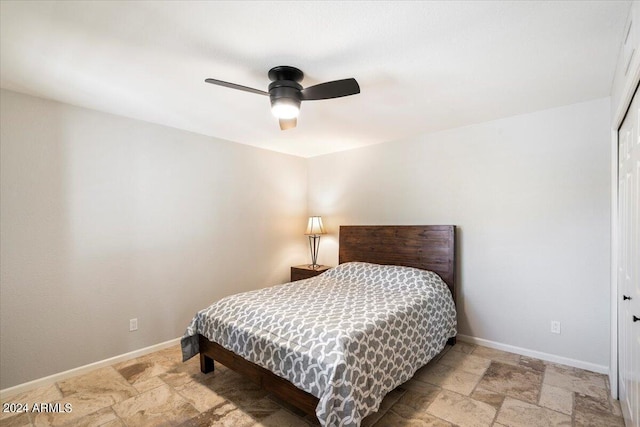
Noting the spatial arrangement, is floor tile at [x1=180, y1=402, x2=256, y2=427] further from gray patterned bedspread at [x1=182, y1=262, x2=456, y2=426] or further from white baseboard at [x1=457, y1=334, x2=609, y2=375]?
white baseboard at [x1=457, y1=334, x2=609, y2=375]

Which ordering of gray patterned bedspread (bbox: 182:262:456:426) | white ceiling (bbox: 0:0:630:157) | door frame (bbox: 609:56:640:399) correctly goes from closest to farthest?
1. white ceiling (bbox: 0:0:630:157)
2. gray patterned bedspread (bbox: 182:262:456:426)
3. door frame (bbox: 609:56:640:399)

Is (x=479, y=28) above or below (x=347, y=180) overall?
above

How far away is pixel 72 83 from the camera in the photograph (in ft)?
7.47

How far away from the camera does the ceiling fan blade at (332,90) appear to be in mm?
1848

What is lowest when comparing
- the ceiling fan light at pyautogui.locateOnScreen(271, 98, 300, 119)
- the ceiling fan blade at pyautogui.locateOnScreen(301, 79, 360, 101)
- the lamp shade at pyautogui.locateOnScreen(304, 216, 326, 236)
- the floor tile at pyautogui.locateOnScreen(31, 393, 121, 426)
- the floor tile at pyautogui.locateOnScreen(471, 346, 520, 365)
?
the floor tile at pyautogui.locateOnScreen(471, 346, 520, 365)

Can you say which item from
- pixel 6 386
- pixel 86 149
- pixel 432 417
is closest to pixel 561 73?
pixel 432 417

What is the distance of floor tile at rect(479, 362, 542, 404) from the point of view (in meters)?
2.28

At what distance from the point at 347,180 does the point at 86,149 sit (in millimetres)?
2980

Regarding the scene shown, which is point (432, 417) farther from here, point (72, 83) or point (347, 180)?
point (72, 83)

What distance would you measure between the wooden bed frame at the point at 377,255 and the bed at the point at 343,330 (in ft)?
0.03

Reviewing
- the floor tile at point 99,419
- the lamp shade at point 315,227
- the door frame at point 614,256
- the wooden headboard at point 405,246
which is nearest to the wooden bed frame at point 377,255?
the wooden headboard at point 405,246

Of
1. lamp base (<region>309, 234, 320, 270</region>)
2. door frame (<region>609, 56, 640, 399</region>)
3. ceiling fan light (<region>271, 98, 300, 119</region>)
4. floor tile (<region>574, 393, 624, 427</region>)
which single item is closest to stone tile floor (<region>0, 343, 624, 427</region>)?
floor tile (<region>574, 393, 624, 427</region>)

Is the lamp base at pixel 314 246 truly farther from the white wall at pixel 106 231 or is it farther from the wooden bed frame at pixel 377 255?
the white wall at pixel 106 231

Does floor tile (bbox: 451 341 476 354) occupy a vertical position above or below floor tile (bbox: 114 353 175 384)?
below
